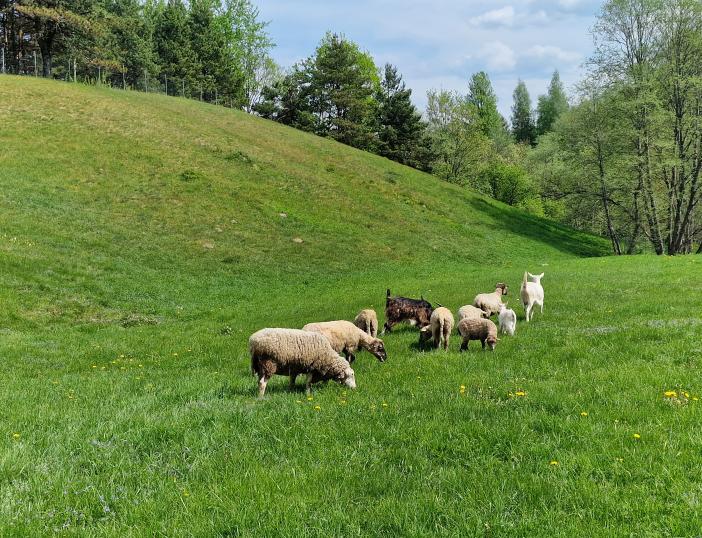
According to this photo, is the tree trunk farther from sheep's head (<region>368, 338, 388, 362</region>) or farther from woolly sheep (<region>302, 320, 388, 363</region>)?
sheep's head (<region>368, 338, 388, 362</region>)

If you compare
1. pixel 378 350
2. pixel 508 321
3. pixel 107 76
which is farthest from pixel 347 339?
pixel 107 76

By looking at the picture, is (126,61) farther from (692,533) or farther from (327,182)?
(692,533)

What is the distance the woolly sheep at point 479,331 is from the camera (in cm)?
1100

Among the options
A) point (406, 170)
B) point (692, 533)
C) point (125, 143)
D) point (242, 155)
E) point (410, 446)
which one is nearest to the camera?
point (692, 533)

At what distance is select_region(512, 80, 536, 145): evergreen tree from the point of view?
12519 cm

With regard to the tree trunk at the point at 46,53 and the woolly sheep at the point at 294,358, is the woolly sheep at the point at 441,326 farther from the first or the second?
the tree trunk at the point at 46,53

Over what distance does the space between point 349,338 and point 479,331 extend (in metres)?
3.26

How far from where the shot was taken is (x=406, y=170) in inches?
2295

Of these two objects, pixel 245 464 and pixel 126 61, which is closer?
pixel 245 464

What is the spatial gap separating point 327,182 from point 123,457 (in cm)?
4223

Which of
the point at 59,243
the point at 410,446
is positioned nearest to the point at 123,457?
the point at 410,446

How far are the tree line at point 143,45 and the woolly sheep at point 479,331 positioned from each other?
61.6m

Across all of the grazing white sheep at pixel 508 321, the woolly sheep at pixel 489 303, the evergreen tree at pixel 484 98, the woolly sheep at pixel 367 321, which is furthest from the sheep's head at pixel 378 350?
the evergreen tree at pixel 484 98

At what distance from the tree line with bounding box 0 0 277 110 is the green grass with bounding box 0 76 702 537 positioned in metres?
39.3
